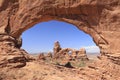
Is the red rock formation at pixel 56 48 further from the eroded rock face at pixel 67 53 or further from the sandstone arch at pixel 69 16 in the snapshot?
the sandstone arch at pixel 69 16

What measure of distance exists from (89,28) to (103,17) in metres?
1.11

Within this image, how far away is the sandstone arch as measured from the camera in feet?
45.4

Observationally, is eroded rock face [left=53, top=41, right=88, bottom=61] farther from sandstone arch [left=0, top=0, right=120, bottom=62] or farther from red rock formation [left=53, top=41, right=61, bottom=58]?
sandstone arch [left=0, top=0, right=120, bottom=62]

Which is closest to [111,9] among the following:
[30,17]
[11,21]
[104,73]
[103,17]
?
[103,17]

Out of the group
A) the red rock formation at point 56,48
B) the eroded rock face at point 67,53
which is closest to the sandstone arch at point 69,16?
the eroded rock face at point 67,53

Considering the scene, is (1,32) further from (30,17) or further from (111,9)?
(111,9)

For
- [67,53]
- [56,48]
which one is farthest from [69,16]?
[56,48]

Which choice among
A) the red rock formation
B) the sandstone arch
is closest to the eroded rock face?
the red rock formation

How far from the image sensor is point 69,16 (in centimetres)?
1455

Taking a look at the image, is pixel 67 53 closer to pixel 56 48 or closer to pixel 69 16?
pixel 56 48

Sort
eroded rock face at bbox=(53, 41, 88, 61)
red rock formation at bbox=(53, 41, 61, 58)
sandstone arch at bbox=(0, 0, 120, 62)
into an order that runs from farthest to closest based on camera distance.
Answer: red rock formation at bbox=(53, 41, 61, 58), eroded rock face at bbox=(53, 41, 88, 61), sandstone arch at bbox=(0, 0, 120, 62)

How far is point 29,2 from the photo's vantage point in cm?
1457

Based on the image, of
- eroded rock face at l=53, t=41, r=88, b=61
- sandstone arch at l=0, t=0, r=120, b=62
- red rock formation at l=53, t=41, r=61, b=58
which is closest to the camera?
sandstone arch at l=0, t=0, r=120, b=62

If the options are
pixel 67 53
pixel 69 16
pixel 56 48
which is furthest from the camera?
pixel 56 48
